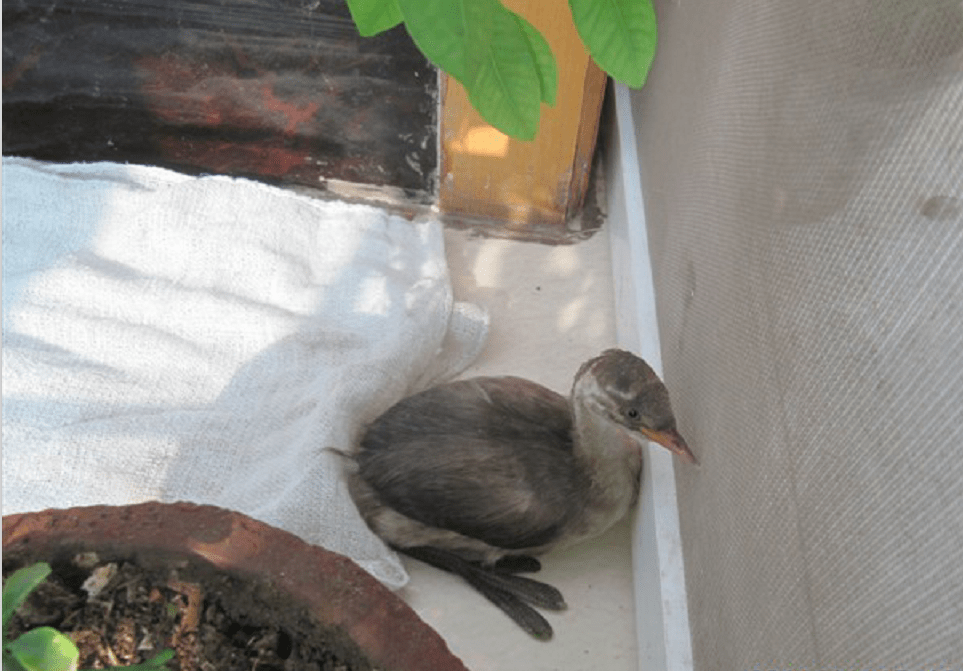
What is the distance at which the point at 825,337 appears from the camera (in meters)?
1.26

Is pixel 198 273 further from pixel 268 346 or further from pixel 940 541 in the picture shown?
pixel 940 541

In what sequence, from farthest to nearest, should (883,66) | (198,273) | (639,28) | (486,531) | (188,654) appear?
(198,273), (486,531), (188,654), (883,66), (639,28)

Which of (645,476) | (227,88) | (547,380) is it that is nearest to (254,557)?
(645,476)

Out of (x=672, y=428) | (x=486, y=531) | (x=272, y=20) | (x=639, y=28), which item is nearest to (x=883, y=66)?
(x=639, y=28)

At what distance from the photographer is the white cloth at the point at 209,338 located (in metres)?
2.12

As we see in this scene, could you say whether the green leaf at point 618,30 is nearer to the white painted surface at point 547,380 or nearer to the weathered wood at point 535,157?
the white painted surface at point 547,380

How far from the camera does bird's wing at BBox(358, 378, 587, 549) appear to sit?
81.0 inches

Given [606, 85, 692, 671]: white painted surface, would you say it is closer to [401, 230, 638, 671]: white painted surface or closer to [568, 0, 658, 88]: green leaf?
[401, 230, 638, 671]: white painted surface

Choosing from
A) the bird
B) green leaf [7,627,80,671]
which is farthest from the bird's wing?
green leaf [7,627,80,671]

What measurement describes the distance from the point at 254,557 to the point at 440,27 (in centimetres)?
79

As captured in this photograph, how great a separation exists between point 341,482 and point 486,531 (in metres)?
0.30

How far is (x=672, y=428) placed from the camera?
1.90 m

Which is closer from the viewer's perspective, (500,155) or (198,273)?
(198,273)

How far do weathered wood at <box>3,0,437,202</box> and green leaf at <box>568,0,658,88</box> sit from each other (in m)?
1.92
